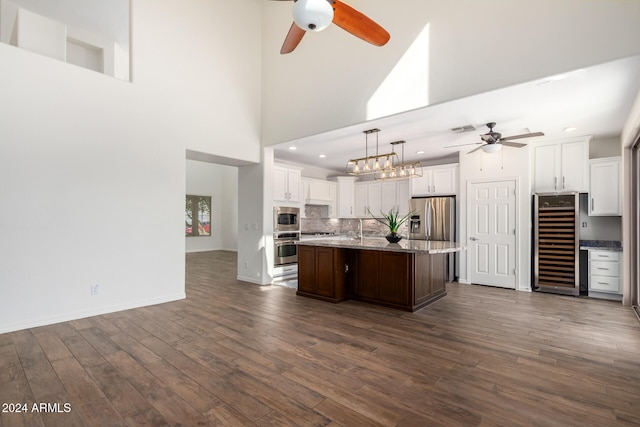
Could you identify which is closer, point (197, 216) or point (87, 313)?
point (87, 313)

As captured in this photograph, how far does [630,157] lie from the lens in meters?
4.45

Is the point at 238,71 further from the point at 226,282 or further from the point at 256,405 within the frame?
the point at 256,405

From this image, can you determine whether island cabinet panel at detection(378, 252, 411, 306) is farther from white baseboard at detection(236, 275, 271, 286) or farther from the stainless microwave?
the stainless microwave

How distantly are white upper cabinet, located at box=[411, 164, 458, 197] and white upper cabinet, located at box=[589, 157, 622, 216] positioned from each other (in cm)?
215

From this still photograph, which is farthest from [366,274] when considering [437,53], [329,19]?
[329,19]

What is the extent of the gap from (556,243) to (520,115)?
258 centimetres

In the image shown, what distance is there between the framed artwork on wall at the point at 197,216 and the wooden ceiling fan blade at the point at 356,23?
1040 centimetres

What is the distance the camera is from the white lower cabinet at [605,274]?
4.80 meters

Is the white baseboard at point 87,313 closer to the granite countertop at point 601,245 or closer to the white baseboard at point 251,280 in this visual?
the white baseboard at point 251,280

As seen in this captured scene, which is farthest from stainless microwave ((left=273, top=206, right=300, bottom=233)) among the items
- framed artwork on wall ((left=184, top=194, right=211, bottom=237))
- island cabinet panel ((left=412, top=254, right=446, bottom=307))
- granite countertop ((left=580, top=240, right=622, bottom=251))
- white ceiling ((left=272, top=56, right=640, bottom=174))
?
framed artwork on wall ((left=184, top=194, right=211, bottom=237))

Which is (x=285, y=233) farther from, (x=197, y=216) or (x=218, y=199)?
(x=218, y=199)

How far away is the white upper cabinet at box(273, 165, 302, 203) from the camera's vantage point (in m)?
6.73

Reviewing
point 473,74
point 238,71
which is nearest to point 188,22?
point 238,71

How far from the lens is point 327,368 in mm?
2531
